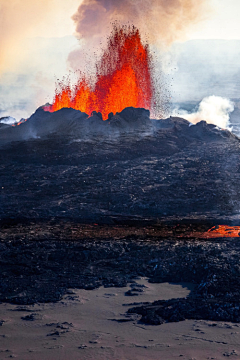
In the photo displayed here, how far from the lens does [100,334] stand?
10.2 metres

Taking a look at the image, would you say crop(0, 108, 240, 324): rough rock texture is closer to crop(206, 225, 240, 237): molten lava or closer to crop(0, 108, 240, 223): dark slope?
crop(0, 108, 240, 223): dark slope

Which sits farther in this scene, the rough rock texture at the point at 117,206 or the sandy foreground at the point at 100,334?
the rough rock texture at the point at 117,206

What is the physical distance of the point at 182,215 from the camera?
21562 mm

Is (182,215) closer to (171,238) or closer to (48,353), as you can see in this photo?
(171,238)

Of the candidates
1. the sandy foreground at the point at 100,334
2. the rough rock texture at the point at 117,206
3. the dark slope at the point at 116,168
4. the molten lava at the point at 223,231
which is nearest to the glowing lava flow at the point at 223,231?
the molten lava at the point at 223,231

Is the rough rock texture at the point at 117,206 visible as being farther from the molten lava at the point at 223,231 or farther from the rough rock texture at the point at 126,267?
the molten lava at the point at 223,231

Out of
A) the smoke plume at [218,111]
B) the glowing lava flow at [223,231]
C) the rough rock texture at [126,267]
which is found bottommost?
the rough rock texture at [126,267]

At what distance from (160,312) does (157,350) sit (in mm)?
1631

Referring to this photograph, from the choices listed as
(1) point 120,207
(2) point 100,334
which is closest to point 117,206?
(1) point 120,207

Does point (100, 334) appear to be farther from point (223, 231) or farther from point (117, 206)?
point (117, 206)

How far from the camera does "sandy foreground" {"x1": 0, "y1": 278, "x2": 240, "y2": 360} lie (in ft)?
30.9

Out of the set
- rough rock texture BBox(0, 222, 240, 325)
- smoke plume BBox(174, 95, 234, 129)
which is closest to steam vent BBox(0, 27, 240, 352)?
rough rock texture BBox(0, 222, 240, 325)

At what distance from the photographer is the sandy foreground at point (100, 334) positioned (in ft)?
30.9

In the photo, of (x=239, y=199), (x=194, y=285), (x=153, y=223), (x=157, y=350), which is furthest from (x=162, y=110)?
(x=157, y=350)
